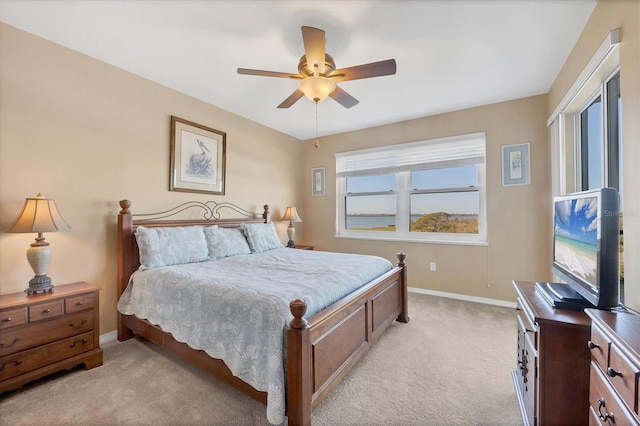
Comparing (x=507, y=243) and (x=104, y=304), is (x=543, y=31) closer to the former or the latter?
(x=507, y=243)

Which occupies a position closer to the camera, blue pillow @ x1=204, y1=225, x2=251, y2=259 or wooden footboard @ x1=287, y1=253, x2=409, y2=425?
wooden footboard @ x1=287, y1=253, x2=409, y2=425

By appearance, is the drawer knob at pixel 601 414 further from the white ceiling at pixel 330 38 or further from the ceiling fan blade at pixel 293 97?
the ceiling fan blade at pixel 293 97

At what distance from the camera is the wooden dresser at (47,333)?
180 cm

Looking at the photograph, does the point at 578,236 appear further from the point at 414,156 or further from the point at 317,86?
the point at 414,156

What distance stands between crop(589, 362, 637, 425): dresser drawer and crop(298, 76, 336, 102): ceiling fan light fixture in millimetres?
2158

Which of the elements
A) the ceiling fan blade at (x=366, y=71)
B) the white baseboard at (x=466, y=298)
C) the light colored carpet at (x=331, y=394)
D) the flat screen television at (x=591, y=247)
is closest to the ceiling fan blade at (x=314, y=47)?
the ceiling fan blade at (x=366, y=71)

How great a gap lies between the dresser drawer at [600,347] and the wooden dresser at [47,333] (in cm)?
305

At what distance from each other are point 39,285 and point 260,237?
2030mm

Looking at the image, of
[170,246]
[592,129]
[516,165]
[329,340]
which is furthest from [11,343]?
[516,165]

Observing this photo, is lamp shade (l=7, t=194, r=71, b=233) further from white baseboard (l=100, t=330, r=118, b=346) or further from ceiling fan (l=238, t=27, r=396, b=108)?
ceiling fan (l=238, t=27, r=396, b=108)

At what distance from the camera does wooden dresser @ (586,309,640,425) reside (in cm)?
76

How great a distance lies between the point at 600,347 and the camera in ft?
3.16

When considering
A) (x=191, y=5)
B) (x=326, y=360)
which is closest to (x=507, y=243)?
(x=326, y=360)

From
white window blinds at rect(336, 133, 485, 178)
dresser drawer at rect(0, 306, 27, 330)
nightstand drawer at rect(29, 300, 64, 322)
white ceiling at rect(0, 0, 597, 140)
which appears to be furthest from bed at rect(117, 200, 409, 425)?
white window blinds at rect(336, 133, 485, 178)
